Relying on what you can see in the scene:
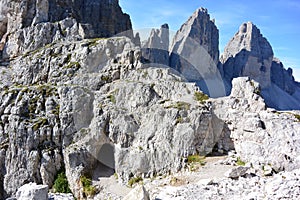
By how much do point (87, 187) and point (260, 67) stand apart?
389 feet

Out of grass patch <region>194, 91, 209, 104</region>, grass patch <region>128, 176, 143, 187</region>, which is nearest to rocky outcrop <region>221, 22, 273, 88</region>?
grass patch <region>194, 91, 209, 104</region>

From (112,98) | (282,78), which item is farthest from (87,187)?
(282,78)

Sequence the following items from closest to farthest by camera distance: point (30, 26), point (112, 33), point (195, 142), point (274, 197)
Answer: point (274, 197), point (195, 142), point (30, 26), point (112, 33)

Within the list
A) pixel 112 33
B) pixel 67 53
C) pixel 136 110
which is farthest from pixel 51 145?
pixel 112 33

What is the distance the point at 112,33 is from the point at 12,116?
117 feet

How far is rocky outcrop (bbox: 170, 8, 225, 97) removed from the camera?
11001 centimetres

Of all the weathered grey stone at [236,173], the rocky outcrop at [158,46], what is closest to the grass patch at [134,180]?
the weathered grey stone at [236,173]

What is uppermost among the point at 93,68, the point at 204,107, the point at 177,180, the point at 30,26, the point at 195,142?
the point at 30,26

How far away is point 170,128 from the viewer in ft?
103

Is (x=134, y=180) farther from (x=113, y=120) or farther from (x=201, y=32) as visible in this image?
(x=201, y=32)

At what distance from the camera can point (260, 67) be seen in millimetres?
133000

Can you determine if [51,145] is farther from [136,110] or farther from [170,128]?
[170,128]

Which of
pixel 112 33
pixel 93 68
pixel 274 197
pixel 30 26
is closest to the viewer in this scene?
pixel 274 197

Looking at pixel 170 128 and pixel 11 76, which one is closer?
pixel 170 128
